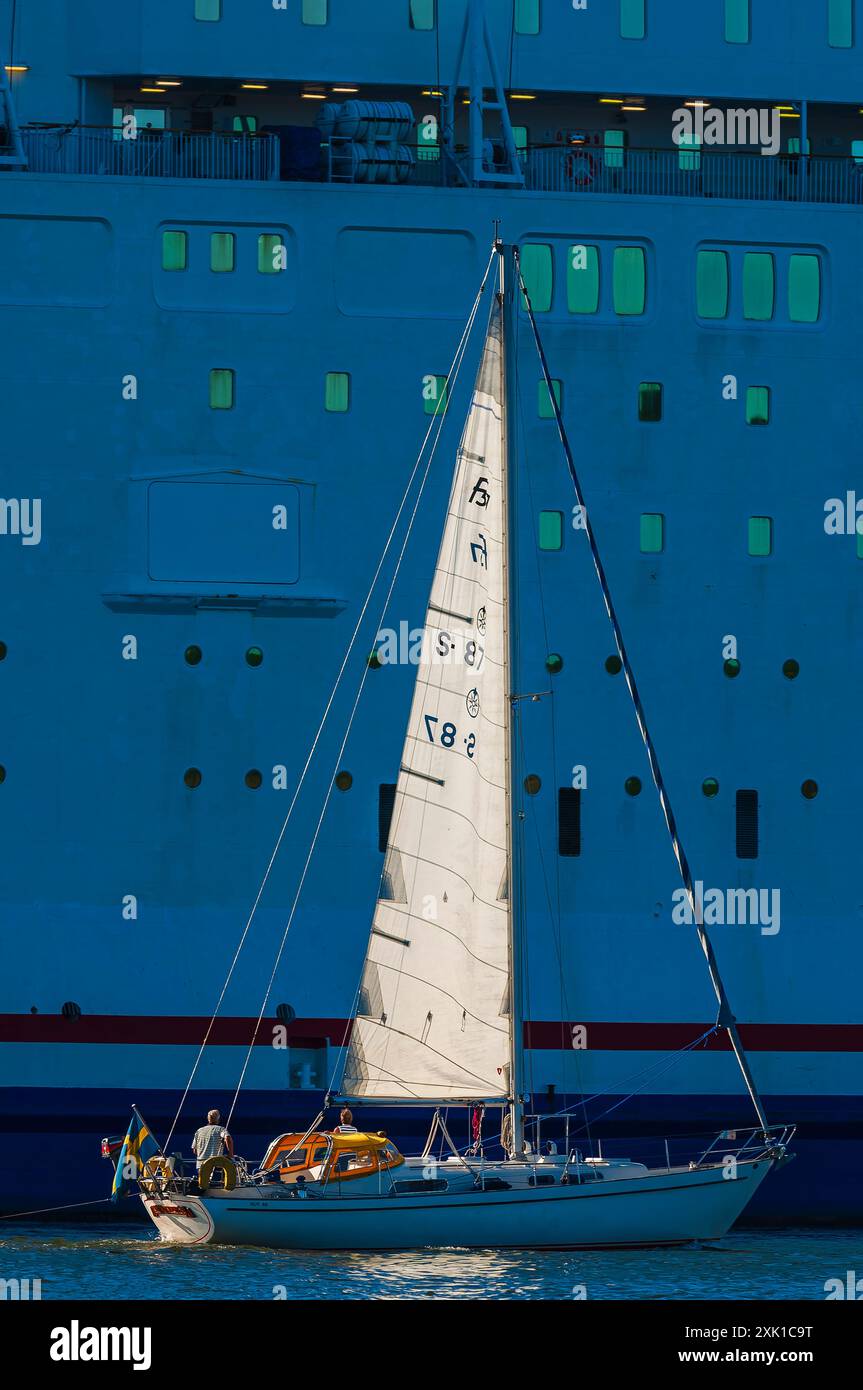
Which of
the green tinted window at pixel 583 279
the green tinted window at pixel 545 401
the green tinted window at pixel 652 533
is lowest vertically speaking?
the green tinted window at pixel 652 533

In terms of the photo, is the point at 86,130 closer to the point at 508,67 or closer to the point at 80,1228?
the point at 508,67

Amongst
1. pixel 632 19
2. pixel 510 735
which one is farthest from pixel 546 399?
pixel 510 735

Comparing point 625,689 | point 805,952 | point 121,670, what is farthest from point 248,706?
point 805,952

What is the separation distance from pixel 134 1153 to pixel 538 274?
451 inches

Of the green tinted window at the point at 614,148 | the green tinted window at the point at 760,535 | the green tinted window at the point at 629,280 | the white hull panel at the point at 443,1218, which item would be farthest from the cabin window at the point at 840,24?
the white hull panel at the point at 443,1218

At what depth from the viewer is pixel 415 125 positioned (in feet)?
111

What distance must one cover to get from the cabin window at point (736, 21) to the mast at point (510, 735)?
20.4ft

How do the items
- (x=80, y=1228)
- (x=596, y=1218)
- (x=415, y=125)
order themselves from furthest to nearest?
(x=415, y=125) < (x=80, y=1228) < (x=596, y=1218)

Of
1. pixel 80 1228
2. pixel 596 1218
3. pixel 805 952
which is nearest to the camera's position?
pixel 596 1218

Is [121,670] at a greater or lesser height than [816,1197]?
greater

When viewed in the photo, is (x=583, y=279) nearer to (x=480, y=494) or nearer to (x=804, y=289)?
(x=804, y=289)

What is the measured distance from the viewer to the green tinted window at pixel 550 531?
3159 centimetres

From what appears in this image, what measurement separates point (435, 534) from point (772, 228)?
218 inches

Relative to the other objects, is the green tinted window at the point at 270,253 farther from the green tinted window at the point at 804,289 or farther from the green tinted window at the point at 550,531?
the green tinted window at the point at 804,289
